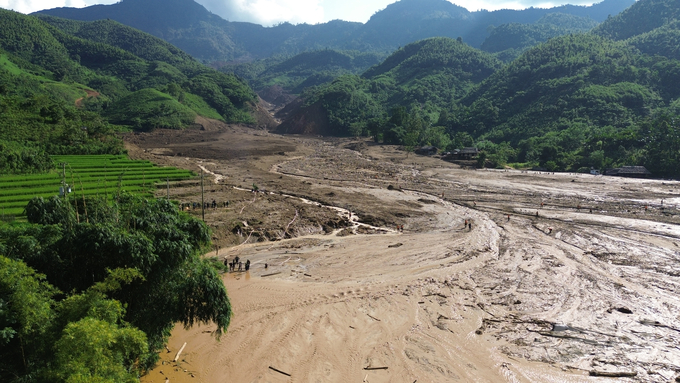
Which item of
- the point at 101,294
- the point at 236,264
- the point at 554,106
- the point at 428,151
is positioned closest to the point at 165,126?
the point at 428,151

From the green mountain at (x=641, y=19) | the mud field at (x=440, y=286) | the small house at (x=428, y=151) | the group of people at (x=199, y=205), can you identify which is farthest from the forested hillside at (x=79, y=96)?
the green mountain at (x=641, y=19)

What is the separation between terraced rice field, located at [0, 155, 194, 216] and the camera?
35.8 meters

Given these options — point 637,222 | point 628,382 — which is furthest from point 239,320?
point 637,222

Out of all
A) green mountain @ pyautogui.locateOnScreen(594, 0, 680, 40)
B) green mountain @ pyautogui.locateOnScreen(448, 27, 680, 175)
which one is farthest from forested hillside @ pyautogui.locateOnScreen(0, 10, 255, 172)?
green mountain @ pyautogui.locateOnScreen(594, 0, 680, 40)

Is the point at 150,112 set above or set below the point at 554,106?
below

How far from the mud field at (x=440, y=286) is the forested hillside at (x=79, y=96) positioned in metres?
31.4

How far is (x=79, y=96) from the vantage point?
433 ft

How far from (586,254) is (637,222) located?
48.1ft

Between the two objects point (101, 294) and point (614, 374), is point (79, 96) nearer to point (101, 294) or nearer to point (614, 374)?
point (101, 294)

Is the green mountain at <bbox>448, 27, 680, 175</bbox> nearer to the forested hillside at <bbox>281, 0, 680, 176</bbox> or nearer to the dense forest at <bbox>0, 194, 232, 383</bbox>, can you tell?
the forested hillside at <bbox>281, 0, 680, 176</bbox>

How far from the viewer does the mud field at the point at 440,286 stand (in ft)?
58.0

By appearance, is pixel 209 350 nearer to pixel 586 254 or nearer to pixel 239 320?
pixel 239 320

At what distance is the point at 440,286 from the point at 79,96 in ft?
487

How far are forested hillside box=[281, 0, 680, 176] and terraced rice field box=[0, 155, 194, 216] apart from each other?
66652mm
